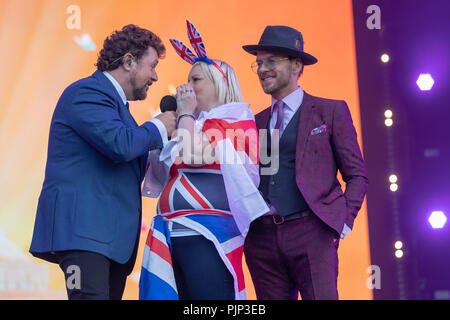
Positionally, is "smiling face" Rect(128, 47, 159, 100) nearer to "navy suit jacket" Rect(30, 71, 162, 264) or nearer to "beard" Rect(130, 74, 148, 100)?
"beard" Rect(130, 74, 148, 100)

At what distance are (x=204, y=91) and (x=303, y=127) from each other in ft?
1.42

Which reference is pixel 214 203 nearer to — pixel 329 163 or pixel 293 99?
pixel 329 163

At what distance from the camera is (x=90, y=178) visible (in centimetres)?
212

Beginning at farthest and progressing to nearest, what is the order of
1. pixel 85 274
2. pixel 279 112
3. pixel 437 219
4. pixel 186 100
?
1. pixel 437 219
2. pixel 279 112
3. pixel 186 100
4. pixel 85 274

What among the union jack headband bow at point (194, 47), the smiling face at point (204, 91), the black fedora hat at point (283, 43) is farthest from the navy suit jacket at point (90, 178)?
the black fedora hat at point (283, 43)

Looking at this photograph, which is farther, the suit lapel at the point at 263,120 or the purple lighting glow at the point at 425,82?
the purple lighting glow at the point at 425,82

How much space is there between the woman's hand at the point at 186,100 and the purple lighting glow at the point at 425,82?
129cm

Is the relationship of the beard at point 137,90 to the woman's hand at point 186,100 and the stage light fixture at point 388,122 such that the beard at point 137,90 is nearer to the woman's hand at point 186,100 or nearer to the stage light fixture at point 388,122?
the woman's hand at point 186,100

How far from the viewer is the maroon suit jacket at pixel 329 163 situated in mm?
2400

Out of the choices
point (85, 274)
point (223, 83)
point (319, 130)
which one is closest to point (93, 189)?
point (85, 274)

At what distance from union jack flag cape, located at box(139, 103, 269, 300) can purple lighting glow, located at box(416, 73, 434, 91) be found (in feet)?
3.81

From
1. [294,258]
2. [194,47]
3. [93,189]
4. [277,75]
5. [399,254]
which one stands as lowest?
[399,254]
